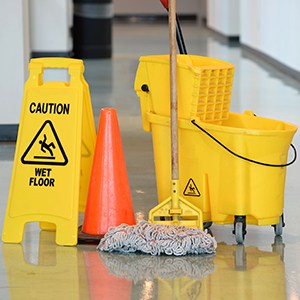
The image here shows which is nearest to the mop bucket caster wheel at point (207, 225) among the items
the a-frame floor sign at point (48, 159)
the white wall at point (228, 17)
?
the a-frame floor sign at point (48, 159)

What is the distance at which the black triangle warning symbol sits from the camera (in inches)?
173

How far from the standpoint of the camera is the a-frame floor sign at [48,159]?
4.36 meters

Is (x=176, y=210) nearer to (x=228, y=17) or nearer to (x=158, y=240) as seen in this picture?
(x=158, y=240)

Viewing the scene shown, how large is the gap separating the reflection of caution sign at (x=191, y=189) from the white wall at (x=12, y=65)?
314 centimetres

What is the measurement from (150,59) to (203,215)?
0.77 meters

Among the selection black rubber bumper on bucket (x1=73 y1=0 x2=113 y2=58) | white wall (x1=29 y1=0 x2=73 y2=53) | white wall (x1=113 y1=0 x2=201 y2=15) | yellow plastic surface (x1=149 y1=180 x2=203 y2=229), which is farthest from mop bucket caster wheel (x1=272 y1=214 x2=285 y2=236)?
white wall (x1=113 y1=0 x2=201 y2=15)

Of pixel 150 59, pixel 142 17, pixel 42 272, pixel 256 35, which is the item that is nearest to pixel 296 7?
pixel 256 35

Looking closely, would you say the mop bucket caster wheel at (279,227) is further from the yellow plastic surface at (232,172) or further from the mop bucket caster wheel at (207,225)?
the mop bucket caster wheel at (207,225)

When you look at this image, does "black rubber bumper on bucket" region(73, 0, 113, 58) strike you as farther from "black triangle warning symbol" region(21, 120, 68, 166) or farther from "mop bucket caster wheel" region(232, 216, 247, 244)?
"mop bucket caster wheel" region(232, 216, 247, 244)

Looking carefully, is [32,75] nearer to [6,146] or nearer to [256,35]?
[6,146]

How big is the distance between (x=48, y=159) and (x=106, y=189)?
0.30 m

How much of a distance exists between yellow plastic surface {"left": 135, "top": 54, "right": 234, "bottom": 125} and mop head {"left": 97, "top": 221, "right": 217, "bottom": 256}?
543 mm

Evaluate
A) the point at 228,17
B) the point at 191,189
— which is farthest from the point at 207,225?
the point at 228,17

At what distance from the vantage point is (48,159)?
4414mm
